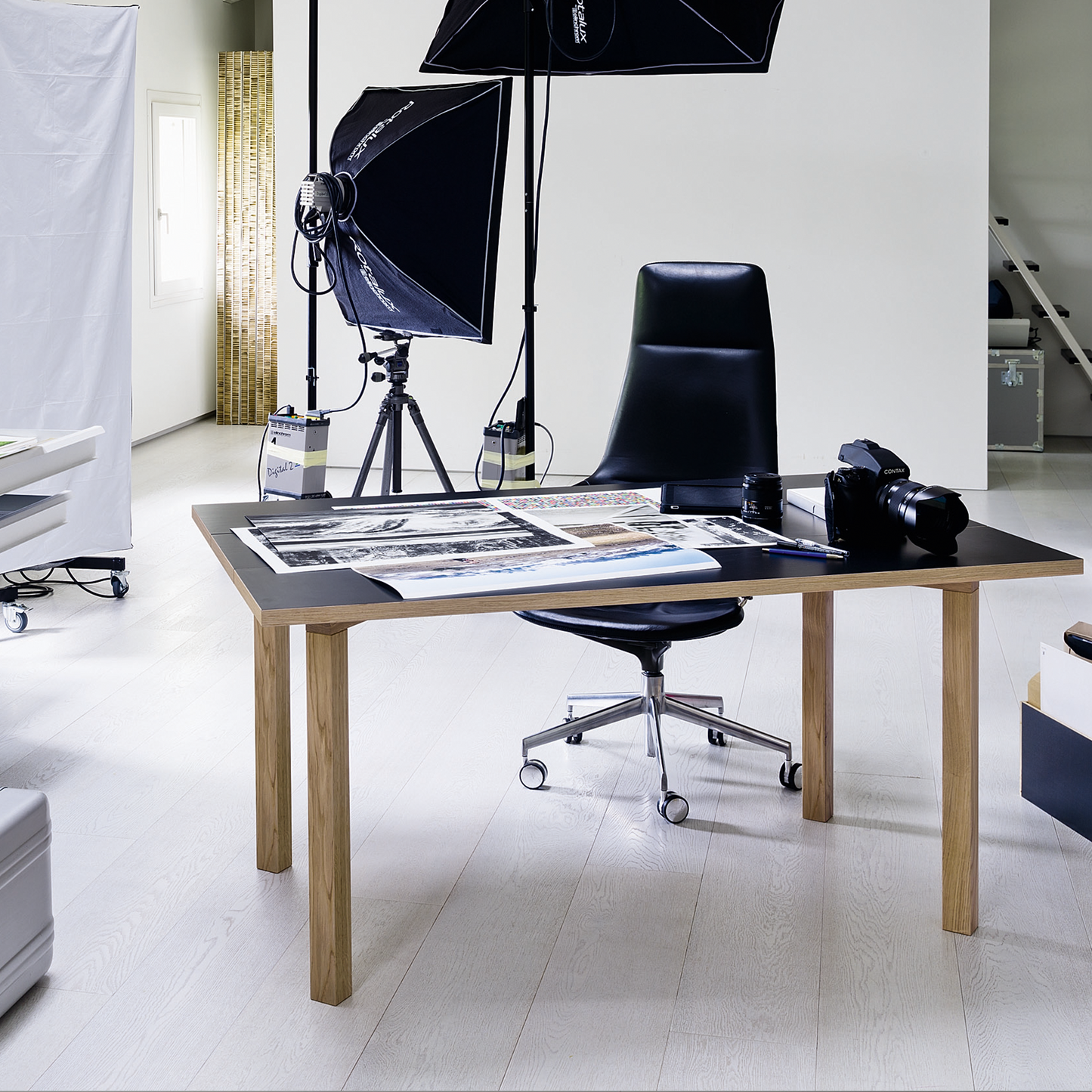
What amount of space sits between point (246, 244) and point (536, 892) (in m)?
6.10

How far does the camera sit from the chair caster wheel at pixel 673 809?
8.00 ft

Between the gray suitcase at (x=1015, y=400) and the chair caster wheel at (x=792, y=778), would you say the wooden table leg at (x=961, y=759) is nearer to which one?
the chair caster wheel at (x=792, y=778)

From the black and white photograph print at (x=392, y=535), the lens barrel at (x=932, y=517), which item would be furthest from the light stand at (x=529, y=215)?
the lens barrel at (x=932, y=517)

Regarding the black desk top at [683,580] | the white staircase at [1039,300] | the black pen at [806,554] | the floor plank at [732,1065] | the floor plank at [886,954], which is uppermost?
the white staircase at [1039,300]

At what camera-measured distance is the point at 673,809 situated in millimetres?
2441

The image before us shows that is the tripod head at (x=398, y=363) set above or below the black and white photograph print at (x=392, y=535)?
above

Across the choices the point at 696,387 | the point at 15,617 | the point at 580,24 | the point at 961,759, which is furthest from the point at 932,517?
the point at 15,617

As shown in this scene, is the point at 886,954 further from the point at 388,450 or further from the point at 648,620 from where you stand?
the point at 388,450

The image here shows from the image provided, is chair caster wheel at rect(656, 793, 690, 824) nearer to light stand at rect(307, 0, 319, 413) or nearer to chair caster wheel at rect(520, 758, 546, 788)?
chair caster wheel at rect(520, 758, 546, 788)

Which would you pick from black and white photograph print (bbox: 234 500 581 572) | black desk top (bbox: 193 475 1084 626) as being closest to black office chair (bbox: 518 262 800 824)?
black and white photograph print (bbox: 234 500 581 572)

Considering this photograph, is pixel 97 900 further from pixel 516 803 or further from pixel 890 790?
pixel 890 790

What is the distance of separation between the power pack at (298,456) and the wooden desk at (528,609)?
121 centimetres

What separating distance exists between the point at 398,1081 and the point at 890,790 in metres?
1.29

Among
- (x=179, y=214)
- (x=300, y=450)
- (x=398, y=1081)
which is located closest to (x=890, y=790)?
(x=398, y=1081)
